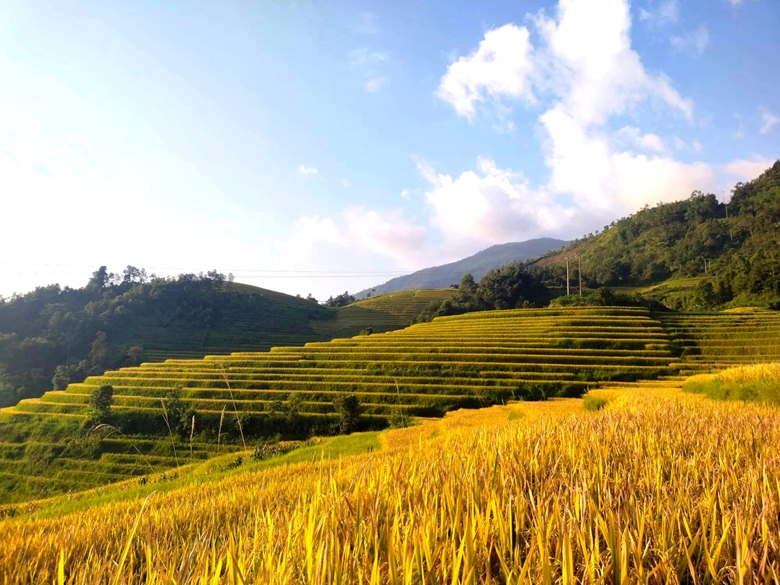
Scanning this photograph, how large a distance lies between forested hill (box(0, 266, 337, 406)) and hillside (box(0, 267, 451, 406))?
139 mm

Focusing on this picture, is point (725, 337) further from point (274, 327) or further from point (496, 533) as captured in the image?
point (274, 327)

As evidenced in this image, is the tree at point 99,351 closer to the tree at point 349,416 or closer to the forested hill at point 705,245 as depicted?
the tree at point 349,416

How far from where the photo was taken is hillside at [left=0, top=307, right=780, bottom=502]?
3019 centimetres

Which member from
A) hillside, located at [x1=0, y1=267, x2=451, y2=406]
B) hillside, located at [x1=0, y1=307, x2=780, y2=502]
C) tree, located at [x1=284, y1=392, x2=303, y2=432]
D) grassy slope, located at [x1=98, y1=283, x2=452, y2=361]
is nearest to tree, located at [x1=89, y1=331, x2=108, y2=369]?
hillside, located at [x1=0, y1=267, x2=451, y2=406]

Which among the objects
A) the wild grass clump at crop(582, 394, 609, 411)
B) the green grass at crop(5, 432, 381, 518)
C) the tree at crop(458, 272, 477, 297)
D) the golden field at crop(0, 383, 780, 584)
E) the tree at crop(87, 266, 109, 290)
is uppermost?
the tree at crop(87, 266, 109, 290)

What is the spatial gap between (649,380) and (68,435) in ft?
153

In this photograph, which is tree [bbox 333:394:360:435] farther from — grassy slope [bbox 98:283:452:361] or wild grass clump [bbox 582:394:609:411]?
grassy slope [bbox 98:283:452:361]

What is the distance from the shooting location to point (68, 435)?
110ft

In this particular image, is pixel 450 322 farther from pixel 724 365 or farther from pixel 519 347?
pixel 724 365

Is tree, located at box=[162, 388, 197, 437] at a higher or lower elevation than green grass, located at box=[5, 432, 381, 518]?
lower

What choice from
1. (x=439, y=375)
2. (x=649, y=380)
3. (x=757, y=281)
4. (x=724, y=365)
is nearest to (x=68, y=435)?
(x=439, y=375)

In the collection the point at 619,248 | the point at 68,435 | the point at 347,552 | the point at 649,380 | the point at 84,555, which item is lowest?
the point at 68,435

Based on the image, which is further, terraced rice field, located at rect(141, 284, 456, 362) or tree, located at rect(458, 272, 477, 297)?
tree, located at rect(458, 272, 477, 297)

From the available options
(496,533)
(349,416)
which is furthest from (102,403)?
(496,533)
